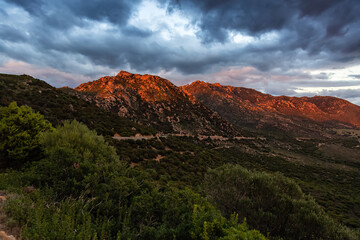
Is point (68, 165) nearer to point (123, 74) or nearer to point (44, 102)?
point (44, 102)

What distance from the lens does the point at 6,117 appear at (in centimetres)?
1306

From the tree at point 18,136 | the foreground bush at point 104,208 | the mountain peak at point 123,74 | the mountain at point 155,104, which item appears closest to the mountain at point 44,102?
the tree at point 18,136

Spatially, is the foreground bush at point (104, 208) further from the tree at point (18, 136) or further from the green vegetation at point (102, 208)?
the tree at point (18, 136)

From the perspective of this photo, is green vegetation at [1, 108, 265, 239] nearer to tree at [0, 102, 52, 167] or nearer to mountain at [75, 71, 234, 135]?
tree at [0, 102, 52, 167]

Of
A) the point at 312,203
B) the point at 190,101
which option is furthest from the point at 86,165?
the point at 190,101

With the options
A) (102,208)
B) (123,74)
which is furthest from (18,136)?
(123,74)

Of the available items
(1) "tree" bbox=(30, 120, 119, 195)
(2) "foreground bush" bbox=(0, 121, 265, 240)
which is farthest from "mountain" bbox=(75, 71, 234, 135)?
(2) "foreground bush" bbox=(0, 121, 265, 240)

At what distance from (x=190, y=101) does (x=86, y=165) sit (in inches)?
4576

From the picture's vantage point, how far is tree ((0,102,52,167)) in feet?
40.3

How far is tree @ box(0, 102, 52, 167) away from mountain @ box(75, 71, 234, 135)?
65.7 metres

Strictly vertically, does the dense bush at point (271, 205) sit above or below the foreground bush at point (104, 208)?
below

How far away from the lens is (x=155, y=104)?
10469 centimetres

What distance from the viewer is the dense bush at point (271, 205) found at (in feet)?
34.9

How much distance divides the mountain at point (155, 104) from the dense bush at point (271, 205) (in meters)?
65.1
